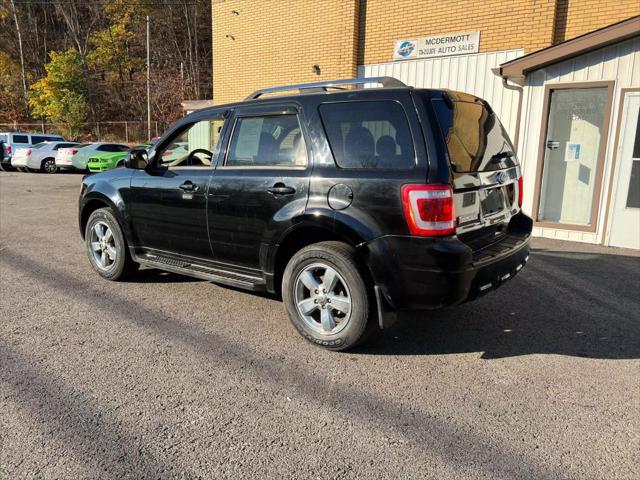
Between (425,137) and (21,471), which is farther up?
(425,137)

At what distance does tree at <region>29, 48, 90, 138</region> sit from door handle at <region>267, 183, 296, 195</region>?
40.4 metres

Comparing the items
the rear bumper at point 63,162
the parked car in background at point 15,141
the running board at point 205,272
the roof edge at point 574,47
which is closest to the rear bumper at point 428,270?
the running board at point 205,272

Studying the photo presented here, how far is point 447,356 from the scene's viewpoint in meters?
3.85

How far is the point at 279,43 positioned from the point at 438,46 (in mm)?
4676

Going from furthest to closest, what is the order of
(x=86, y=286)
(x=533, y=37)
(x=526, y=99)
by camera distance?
(x=533, y=37) < (x=526, y=99) < (x=86, y=286)

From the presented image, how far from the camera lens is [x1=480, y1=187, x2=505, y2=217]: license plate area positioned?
3795mm

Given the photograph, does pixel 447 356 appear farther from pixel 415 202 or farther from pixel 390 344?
pixel 415 202

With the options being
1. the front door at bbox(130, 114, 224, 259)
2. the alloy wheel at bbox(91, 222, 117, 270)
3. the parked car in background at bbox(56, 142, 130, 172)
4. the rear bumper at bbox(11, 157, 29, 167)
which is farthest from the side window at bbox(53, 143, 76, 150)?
the front door at bbox(130, 114, 224, 259)

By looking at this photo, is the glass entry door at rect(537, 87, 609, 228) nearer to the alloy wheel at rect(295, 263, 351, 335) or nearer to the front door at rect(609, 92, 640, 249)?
the front door at rect(609, 92, 640, 249)

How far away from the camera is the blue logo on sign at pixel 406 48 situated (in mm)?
11250

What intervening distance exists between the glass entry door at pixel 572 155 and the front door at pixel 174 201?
6132 mm

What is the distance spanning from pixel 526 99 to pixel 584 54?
1064 millimetres

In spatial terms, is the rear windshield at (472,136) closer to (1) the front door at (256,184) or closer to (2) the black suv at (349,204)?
(2) the black suv at (349,204)

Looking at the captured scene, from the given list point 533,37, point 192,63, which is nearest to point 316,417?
point 533,37
